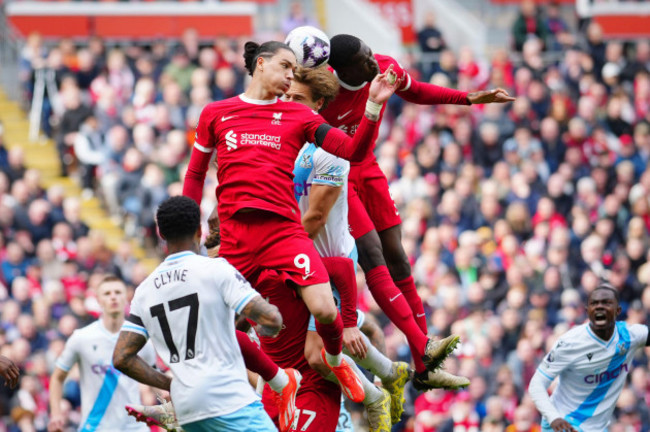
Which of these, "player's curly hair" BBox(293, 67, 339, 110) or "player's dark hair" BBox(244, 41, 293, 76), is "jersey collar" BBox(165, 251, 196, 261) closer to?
"player's dark hair" BBox(244, 41, 293, 76)

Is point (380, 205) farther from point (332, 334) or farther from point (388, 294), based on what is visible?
point (332, 334)

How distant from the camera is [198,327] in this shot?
8039 mm

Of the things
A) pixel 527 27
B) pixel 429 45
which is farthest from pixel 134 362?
pixel 527 27

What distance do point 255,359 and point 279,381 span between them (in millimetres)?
297

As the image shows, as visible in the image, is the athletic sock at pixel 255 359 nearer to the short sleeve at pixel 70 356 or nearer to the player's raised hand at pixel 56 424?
the player's raised hand at pixel 56 424

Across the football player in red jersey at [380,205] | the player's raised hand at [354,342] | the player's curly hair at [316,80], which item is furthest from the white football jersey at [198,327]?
the football player in red jersey at [380,205]

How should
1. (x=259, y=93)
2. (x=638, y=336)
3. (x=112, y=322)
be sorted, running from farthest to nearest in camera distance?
(x=112, y=322) < (x=638, y=336) < (x=259, y=93)

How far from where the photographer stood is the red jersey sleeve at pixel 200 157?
934 centimetres

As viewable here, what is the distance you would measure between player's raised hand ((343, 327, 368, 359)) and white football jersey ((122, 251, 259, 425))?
6.24ft

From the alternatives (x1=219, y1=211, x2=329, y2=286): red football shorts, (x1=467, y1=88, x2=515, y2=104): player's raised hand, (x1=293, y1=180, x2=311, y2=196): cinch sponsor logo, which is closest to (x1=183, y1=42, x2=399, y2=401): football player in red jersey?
(x1=219, y1=211, x2=329, y2=286): red football shorts

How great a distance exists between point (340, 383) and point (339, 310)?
570 mm

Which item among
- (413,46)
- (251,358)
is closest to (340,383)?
(251,358)

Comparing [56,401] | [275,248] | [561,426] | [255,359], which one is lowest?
[561,426]

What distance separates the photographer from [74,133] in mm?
20281
